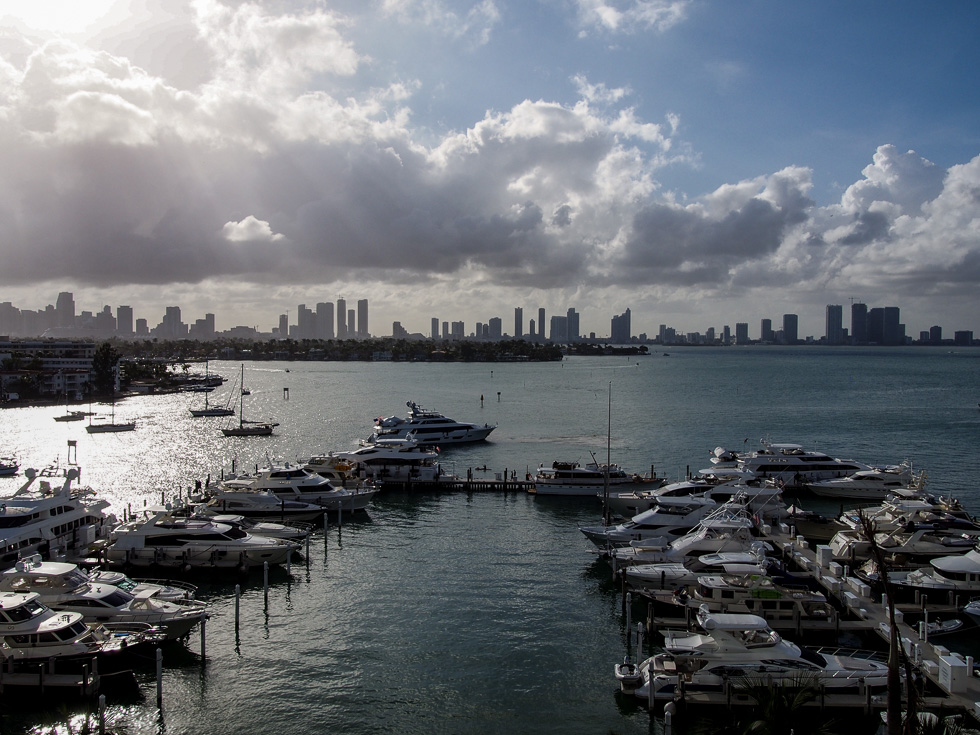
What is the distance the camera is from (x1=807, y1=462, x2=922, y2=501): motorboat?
48156 mm

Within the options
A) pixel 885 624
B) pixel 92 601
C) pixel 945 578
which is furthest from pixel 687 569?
pixel 92 601

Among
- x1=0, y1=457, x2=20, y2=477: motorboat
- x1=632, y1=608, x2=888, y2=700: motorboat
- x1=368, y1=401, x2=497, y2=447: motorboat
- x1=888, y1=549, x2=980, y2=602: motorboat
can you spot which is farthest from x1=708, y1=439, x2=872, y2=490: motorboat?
x1=0, y1=457, x2=20, y2=477: motorboat

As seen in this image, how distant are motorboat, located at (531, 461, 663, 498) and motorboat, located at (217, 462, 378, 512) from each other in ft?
39.6

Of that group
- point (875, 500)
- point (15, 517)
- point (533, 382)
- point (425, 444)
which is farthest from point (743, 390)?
point (15, 517)

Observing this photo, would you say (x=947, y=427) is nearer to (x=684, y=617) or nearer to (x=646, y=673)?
(x=684, y=617)

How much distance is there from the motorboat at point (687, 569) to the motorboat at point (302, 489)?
1936 centimetres

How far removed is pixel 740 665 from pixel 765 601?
532 cm

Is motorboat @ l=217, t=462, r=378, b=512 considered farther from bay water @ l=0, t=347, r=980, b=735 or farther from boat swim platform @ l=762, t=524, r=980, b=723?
boat swim platform @ l=762, t=524, r=980, b=723

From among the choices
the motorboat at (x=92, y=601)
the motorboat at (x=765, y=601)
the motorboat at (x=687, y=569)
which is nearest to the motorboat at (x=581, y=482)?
the motorboat at (x=687, y=569)

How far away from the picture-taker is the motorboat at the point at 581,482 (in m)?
48.1

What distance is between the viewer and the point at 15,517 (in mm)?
29734

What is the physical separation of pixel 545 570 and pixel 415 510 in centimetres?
1424

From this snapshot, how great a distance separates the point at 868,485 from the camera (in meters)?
48.4

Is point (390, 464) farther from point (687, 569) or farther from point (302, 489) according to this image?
point (687, 569)
